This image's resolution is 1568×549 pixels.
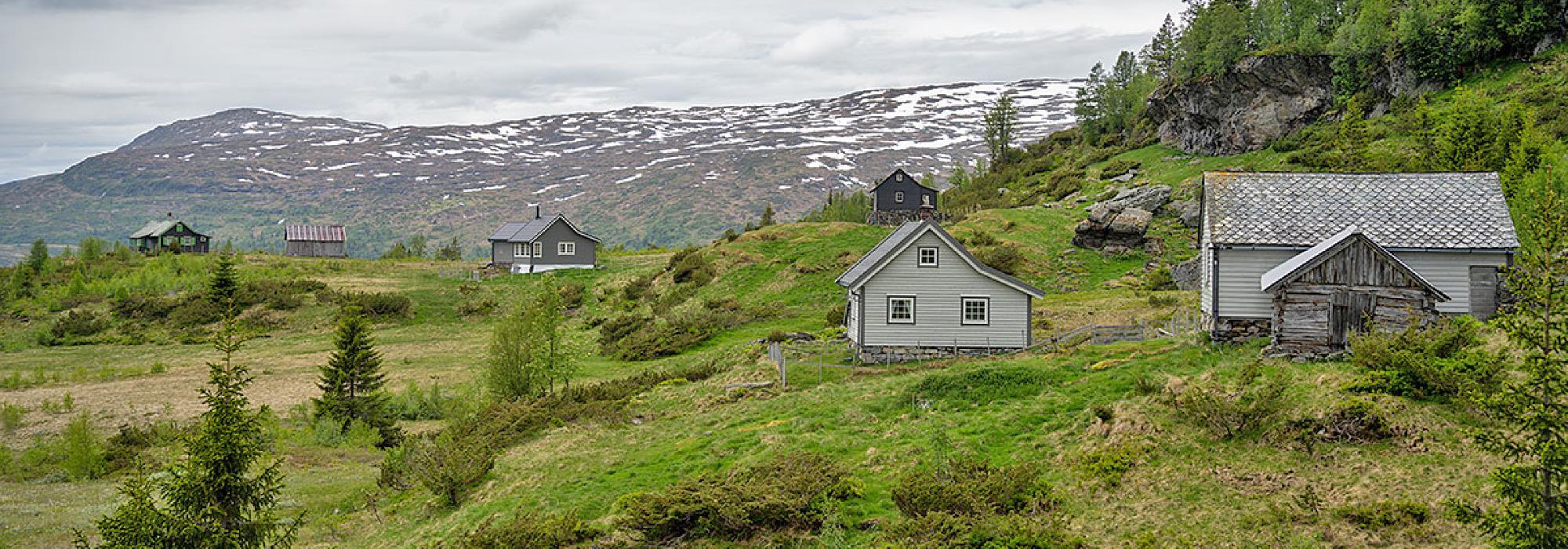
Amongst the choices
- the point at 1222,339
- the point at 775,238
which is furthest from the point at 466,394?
the point at 775,238

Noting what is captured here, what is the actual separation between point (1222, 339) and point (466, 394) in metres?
27.0

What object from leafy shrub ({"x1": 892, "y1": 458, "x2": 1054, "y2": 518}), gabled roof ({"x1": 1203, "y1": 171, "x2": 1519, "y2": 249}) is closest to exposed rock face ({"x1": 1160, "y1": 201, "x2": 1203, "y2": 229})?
gabled roof ({"x1": 1203, "y1": 171, "x2": 1519, "y2": 249})

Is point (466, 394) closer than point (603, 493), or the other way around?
point (603, 493)

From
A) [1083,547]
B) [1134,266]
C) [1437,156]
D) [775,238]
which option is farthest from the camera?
[775,238]

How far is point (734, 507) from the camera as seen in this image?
16.5m

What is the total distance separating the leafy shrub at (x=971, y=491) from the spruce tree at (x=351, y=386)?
23.5 metres

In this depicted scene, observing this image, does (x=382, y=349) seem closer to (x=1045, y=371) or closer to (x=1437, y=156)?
(x=1045, y=371)

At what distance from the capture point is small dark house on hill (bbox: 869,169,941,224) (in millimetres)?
86562

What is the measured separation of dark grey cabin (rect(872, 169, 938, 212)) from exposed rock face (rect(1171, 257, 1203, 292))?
136 feet

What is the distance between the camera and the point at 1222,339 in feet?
88.8

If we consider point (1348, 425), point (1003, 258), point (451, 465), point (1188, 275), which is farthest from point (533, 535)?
point (1003, 258)

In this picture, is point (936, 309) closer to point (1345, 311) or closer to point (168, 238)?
point (1345, 311)

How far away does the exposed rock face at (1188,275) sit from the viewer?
45094mm

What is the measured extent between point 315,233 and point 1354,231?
110m
